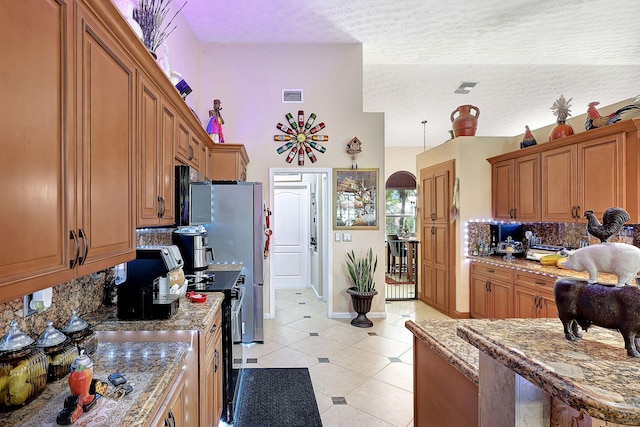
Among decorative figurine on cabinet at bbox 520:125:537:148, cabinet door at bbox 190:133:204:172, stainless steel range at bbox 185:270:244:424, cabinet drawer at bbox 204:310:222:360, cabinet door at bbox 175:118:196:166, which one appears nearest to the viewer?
cabinet drawer at bbox 204:310:222:360

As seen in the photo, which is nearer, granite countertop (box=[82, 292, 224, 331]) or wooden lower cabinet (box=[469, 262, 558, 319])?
granite countertop (box=[82, 292, 224, 331])

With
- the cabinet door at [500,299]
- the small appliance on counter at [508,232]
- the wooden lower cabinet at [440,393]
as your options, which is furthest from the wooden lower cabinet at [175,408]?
the small appliance on counter at [508,232]

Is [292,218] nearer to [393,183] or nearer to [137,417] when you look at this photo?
[393,183]

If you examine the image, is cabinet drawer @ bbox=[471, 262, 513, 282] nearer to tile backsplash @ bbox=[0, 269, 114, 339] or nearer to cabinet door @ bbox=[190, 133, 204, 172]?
cabinet door @ bbox=[190, 133, 204, 172]

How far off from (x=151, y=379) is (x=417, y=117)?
6.85 meters

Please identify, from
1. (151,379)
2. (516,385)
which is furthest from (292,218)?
(516,385)

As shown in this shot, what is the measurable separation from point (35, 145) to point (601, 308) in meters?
1.48

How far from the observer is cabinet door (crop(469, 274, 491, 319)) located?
13.0 ft

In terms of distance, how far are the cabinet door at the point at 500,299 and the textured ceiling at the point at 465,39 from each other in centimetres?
316

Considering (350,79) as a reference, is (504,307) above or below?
below

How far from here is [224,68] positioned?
4.38 meters

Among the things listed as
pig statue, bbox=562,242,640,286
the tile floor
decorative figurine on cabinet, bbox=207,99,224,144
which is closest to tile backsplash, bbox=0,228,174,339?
the tile floor

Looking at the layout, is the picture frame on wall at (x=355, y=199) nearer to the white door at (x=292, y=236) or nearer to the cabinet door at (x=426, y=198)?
the cabinet door at (x=426, y=198)

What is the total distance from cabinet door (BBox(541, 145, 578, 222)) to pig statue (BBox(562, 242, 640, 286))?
2.95 metres
